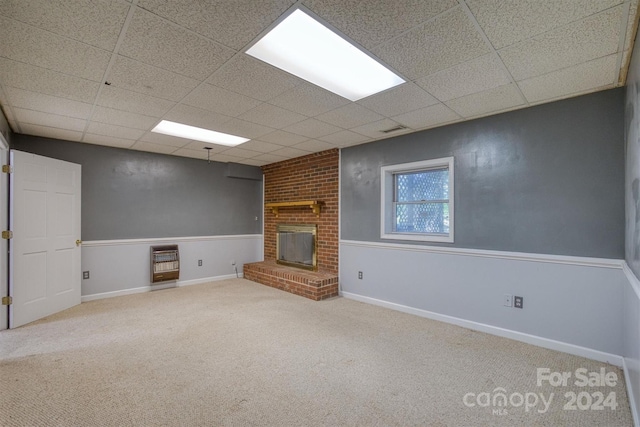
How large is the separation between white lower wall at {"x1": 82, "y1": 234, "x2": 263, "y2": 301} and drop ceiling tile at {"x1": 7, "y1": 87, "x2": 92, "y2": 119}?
7.10ft

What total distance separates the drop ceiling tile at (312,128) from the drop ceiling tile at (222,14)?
5.30 feet

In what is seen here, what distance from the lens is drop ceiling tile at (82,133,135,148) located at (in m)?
3.97

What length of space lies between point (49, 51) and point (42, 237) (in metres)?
2.71

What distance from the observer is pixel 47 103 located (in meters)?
2.78

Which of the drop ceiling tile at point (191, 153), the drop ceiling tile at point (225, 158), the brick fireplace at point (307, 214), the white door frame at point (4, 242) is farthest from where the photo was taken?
the drop ceiling tile at point (225, 158)

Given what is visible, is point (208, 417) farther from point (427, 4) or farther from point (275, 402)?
point (427, 4)

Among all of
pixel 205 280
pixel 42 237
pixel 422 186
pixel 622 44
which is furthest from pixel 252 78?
pixel 205 280

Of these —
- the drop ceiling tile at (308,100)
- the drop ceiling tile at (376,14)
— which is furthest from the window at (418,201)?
the drop ceiling tile at (376,14)

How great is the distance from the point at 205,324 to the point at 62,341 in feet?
4.30

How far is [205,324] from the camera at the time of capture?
11.0ft

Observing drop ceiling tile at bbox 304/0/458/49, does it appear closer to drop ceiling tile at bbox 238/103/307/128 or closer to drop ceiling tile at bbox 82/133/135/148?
drop ceiling tile at bbox 238/103/307/128

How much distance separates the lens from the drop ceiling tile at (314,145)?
427 centimetres

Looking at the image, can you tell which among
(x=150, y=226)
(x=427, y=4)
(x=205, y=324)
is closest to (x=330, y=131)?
(x=427, y=4)

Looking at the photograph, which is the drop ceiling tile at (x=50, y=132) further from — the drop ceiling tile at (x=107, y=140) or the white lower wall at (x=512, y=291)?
the white lower wall at (x=512, y=291)
